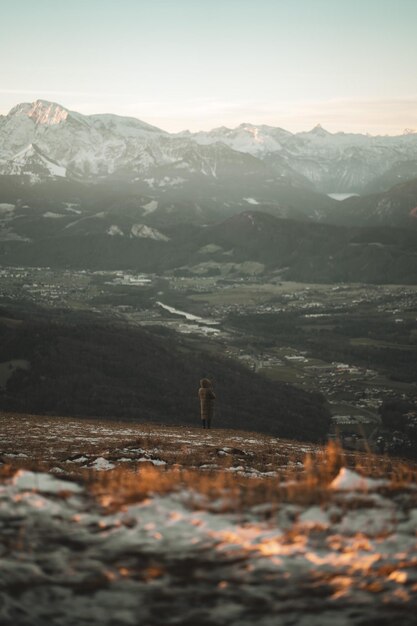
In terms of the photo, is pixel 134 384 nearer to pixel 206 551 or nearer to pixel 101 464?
pixel 101 464

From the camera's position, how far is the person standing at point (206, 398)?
1381 inches

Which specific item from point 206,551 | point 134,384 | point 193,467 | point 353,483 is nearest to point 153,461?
point 193,467

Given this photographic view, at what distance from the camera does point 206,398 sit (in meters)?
35.8

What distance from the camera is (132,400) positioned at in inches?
5989

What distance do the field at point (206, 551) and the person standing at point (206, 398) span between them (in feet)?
81.5

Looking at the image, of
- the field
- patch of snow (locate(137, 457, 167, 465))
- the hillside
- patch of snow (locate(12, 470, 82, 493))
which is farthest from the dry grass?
the hillside

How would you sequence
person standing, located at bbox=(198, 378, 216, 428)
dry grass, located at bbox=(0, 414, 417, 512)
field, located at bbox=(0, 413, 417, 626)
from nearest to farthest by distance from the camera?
1. field, located at bbox=(0, 413, 417, 626)
2. dry grass, located at bbox=(0, 414, 417, 512)
3. person standing, located at bbox=(198, 378, 216, 428)

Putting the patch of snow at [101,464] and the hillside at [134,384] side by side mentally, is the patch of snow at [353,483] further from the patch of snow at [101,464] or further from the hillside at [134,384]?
the hillside at [134,384]

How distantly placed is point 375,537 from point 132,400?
480 ft

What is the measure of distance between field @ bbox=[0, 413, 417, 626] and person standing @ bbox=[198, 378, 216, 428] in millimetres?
24828

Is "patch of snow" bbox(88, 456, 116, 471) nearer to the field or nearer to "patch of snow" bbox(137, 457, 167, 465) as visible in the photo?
"patch of snow" bbox(137, 457, 167, 465)

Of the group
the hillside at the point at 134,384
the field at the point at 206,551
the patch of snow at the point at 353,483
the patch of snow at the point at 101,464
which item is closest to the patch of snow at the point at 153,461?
the patch of snow at the point at 101,464

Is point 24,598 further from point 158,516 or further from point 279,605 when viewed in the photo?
point 279,605

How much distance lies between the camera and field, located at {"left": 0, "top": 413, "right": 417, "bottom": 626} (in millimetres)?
6973
